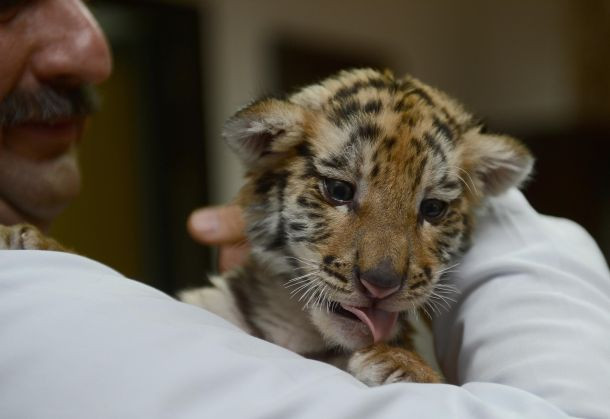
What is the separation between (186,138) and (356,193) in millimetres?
2721

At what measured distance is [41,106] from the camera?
1424mm

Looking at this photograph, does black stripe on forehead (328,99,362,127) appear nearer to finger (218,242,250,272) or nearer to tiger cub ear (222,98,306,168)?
tiger cub ear (222,98,306,168)

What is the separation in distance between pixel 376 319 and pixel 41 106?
27.5 inches

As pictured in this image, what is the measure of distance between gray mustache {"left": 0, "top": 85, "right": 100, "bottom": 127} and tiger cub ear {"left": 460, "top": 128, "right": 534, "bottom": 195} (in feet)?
2.37

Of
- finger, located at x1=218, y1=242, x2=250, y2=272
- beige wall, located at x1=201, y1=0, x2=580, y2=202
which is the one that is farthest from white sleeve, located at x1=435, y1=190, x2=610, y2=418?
beige wall, located at x1=201, y1=0, x2=580, y2=202

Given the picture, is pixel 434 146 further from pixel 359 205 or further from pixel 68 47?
pixel 68 47

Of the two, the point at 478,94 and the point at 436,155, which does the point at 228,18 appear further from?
the point at 436,155

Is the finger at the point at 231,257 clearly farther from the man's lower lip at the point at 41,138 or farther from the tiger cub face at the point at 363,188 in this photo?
the man's lower lip at the point at 41,138

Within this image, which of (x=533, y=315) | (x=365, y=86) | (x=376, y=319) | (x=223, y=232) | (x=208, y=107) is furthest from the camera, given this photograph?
(x=208, y=107)

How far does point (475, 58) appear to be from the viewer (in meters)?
5.65

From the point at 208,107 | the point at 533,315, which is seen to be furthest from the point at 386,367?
the point at 208,107

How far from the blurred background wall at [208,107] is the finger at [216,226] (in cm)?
193

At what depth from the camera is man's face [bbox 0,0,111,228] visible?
1.39 metres

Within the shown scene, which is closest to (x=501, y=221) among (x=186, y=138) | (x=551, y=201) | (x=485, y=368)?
(x=485, y=368)
